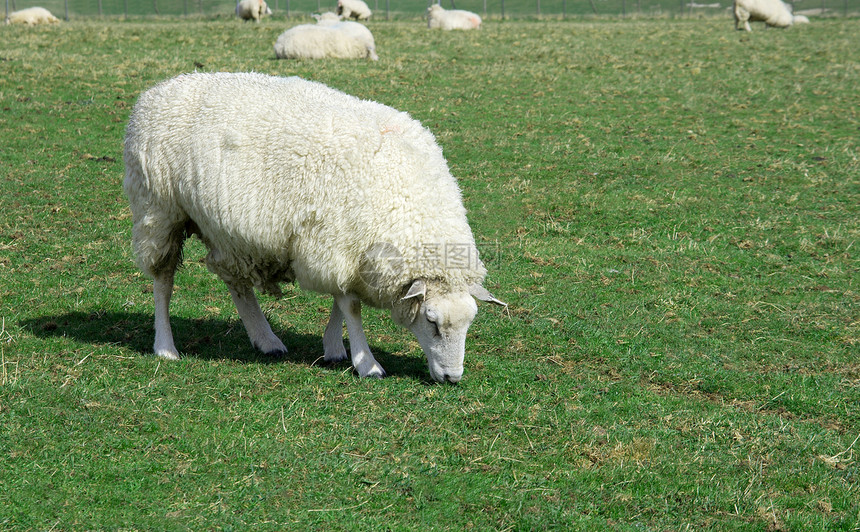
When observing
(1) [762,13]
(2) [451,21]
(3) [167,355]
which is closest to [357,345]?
(3) [167,355]

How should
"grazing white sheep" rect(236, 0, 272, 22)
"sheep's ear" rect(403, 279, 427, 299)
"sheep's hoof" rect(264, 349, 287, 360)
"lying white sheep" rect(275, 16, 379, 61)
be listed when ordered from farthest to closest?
"grazing white sheep" rect(236, 0, 272, 22) < "lying white sheep" rect(275, 16, 379, 61) < "sheep's hoof" rect(264, 349, 287, 360) < "sheep's ear" rect(403, 279, 427, 299)

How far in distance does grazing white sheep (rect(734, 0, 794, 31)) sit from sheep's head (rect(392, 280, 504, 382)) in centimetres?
2387

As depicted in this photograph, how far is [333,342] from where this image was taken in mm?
6637

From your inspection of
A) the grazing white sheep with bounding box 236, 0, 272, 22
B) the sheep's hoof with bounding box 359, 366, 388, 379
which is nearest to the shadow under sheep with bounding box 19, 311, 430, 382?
the sheep's hoof with bounding box 359, 366, 388, 379

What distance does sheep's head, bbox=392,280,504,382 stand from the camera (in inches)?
229

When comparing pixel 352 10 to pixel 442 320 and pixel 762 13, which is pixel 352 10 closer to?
pixel 762 13

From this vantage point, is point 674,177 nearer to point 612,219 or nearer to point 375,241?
point 612,219

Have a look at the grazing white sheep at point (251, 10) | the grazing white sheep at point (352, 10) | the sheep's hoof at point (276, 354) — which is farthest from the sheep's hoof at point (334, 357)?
the grazing white sheep at point (352, 10)

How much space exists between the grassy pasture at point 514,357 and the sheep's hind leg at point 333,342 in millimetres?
140

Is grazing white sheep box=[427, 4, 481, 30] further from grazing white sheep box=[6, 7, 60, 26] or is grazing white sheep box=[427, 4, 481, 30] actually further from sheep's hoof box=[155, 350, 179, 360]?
sheep's hoof box=[155, 350, 179, 360]

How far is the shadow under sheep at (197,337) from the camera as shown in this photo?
6.62 meters

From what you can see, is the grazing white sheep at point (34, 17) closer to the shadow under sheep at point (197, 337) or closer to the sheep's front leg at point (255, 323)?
the shadow under sheep at point (197, 337)

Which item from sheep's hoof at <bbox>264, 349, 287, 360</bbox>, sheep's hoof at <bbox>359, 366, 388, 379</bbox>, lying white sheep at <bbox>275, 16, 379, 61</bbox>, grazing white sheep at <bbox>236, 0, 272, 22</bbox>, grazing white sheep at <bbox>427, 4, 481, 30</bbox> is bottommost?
sheep's hoof at <bbox>264, 349, 287, 360</bbox>

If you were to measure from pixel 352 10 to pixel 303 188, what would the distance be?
29.3m
